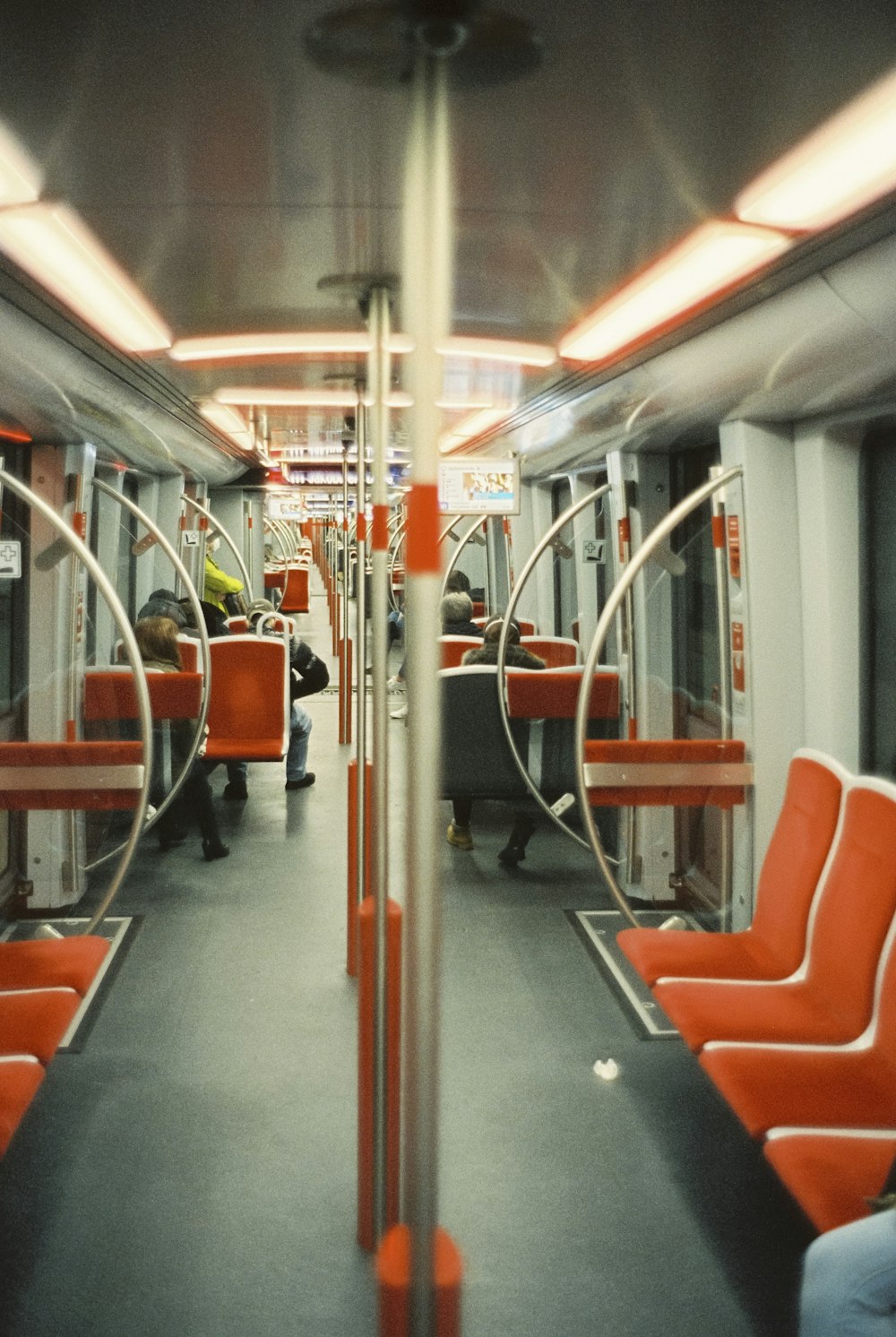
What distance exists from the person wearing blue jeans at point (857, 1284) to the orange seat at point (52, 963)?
1972 millimetres

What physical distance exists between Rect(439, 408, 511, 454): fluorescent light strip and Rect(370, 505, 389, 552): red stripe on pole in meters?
3.30

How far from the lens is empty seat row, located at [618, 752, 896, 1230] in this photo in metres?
2.13

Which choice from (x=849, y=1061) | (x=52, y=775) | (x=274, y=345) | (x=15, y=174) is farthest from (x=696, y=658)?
(x=15, y=174)

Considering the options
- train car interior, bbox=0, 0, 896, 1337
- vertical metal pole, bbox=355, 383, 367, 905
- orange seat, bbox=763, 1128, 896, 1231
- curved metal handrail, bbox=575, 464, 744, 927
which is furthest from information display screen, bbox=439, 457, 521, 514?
orange seat, bbox=763, 1128, 896, 1231

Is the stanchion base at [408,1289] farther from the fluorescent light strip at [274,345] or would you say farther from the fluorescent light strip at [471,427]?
the fluorescent light strip at [471,427]

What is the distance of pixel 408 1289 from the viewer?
1.05 m

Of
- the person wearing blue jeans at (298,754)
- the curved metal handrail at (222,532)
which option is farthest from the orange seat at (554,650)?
the curved metal handrail at (222,532)

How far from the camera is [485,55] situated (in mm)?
1361

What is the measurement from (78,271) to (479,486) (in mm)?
2019

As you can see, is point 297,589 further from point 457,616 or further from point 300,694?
point 300,694

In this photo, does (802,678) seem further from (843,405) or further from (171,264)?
(171,264)

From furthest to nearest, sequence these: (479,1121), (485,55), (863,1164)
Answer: (479,1121), (863,1164), (485,55)

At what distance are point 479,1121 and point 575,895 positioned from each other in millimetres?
2076

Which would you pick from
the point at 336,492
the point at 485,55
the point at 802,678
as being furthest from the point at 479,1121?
the point at 336,492
